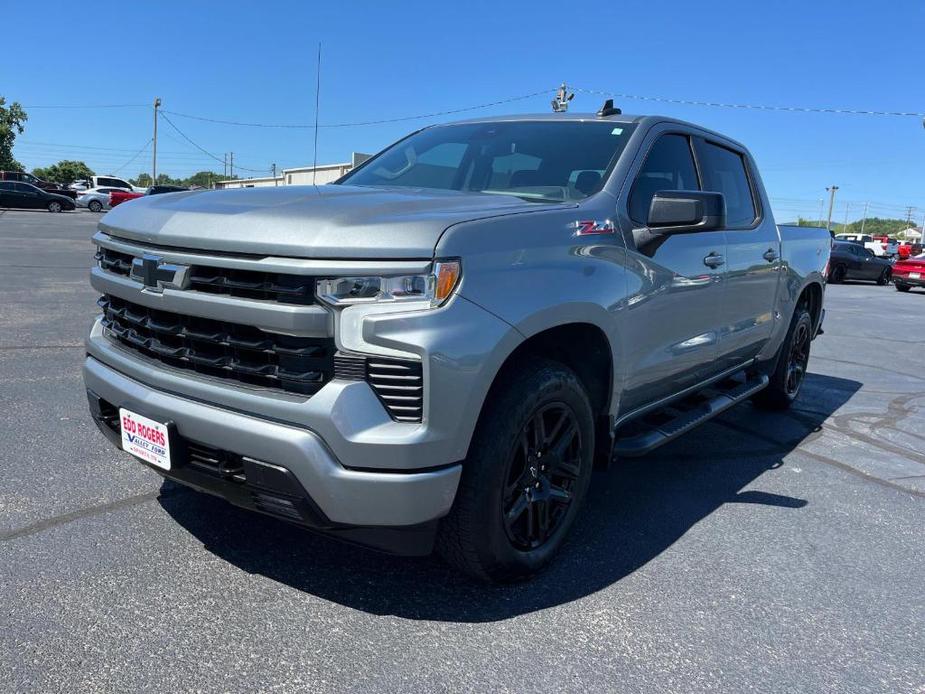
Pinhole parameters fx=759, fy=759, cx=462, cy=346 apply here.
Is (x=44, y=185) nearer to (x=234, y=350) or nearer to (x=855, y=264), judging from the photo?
(x=855, y=264)

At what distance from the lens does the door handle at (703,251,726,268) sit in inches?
157

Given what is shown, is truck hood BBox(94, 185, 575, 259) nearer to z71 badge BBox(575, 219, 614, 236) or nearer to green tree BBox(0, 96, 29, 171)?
z71 badge BBox(575, 219, 614, 236)

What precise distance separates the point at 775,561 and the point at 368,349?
2136mm

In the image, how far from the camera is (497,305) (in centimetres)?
251

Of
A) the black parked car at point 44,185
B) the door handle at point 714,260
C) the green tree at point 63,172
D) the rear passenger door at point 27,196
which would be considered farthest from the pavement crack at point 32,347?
the green tree at point 63,172

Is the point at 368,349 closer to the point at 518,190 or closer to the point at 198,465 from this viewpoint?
the point at 198,465

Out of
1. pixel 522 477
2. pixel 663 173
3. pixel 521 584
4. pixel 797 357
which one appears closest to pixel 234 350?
pixel 522 477

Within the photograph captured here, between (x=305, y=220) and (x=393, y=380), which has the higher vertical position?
(x=305, y=220)

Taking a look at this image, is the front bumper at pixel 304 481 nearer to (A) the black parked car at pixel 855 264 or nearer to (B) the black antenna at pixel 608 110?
(B) the black antenna at pixel 608 110

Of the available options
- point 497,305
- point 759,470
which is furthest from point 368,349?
point 759,470

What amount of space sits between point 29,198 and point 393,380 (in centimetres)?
4300

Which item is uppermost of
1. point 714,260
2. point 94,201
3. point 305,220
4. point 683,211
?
point 683,211

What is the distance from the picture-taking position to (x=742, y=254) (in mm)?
4520

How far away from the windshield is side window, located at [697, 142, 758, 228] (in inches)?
36.8
